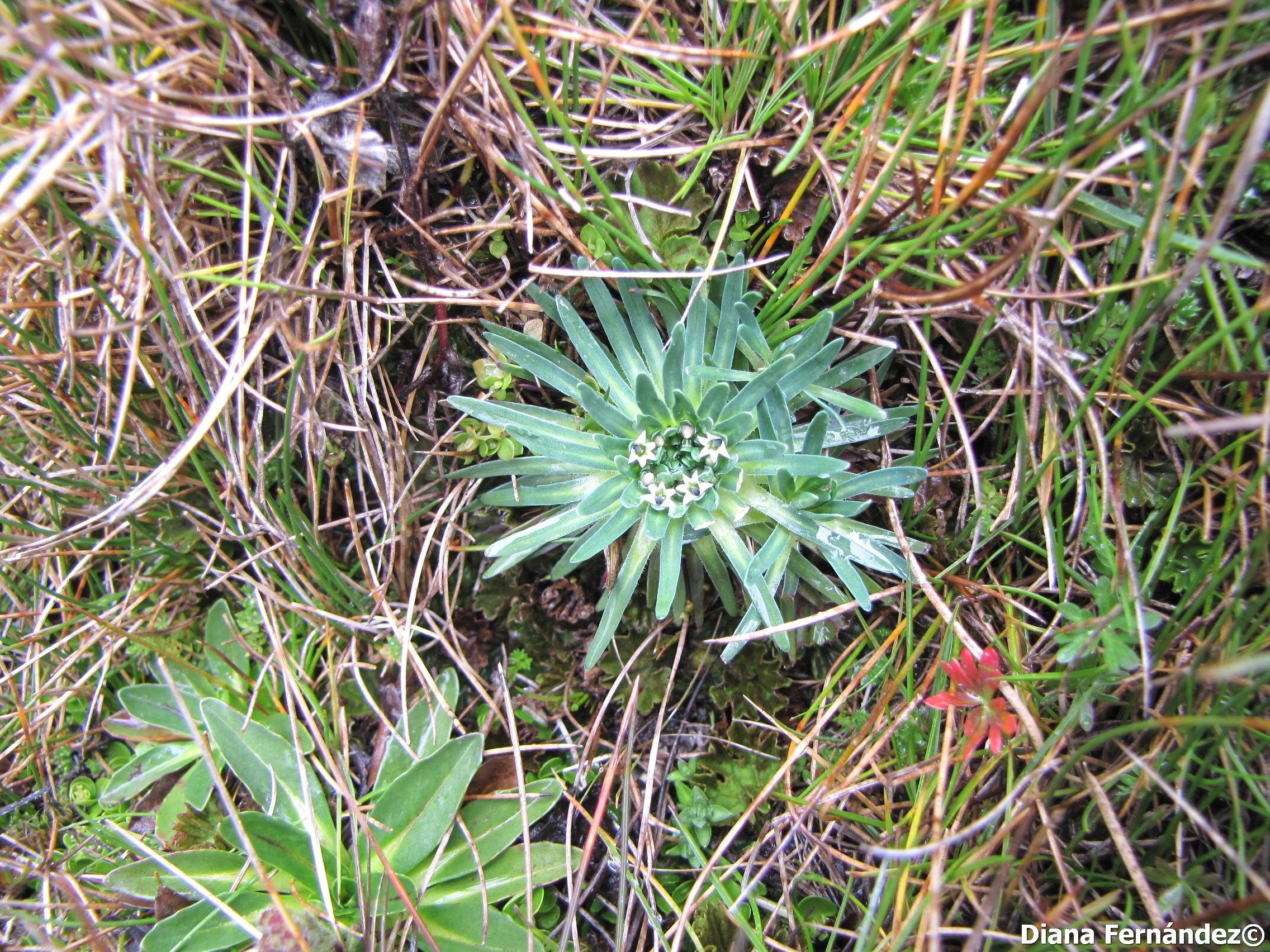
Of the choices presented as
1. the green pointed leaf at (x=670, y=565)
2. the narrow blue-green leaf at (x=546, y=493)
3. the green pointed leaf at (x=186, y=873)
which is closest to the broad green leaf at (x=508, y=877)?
the green pointed leaf at (x=186, y=873)

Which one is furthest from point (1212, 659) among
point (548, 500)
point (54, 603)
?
point (54, 603)

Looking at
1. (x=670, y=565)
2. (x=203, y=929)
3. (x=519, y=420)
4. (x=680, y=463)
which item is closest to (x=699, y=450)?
(x=680, y=463)

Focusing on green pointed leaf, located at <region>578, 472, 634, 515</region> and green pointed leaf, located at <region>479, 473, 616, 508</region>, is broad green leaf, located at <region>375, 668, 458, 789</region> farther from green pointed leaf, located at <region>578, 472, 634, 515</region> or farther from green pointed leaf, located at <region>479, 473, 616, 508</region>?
green pointed leaf, located at <region>578, 472, 634, 515</region>

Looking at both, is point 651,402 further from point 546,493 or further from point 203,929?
point 203,929

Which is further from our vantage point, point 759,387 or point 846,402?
point 846,402

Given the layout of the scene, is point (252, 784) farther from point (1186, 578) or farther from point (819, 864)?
point (1186, 578)

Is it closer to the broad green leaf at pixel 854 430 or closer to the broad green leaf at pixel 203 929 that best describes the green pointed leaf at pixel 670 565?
the broad green leaf at pixel 854 430

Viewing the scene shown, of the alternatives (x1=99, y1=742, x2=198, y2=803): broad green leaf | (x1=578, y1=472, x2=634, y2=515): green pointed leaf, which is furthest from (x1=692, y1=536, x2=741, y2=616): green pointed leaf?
(x1=99, y1=742, x2=198, y2=803): broad green leaf
